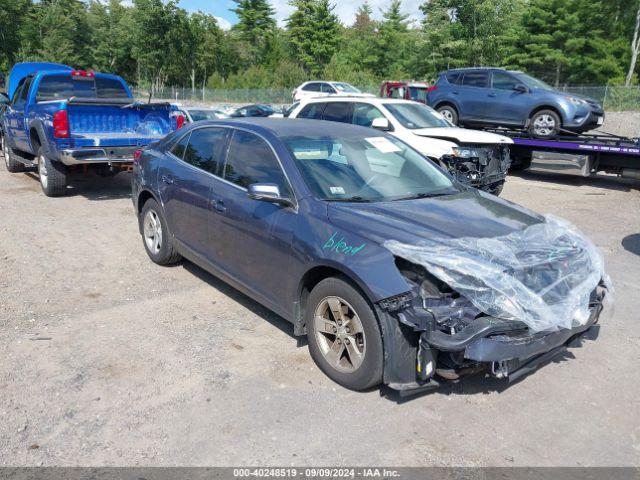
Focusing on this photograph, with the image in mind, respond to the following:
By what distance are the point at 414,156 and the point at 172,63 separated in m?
55.2

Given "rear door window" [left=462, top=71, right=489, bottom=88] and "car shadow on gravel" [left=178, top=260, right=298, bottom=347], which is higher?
"rear door window" [left=462, top=71, right=489, bottom=88]

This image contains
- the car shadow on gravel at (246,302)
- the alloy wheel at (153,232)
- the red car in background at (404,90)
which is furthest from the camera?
the red car in background at (404,90)

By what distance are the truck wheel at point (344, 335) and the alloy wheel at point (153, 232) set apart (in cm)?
267

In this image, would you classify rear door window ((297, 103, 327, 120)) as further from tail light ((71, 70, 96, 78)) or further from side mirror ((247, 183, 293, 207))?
side mirror ((247, 183, 293, 207))

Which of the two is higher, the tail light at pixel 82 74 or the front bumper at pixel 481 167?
the tail light at pixel 82 74

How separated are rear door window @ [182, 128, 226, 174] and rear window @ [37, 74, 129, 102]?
6137 millimetres

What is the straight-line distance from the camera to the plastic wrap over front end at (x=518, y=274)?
3229 mm

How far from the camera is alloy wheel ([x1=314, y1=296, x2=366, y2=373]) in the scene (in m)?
3.54

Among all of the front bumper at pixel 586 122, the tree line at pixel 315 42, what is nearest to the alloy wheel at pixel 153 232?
the front bumper at pixel 586 122

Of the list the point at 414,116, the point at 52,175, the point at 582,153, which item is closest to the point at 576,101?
the point at 582,153

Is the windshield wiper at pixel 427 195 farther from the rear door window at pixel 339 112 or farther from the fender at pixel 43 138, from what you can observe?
the fender at pixel 43 138

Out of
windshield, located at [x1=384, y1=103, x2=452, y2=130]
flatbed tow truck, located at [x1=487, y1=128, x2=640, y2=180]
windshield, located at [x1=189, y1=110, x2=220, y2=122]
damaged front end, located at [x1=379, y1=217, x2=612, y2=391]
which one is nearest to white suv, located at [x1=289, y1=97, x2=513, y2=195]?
windshield, located at [x1=384, y1=103, x2=452, y2=130]

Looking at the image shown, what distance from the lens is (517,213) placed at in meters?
4.33

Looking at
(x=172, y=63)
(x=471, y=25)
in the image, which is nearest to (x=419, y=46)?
(x=471, y=25)
